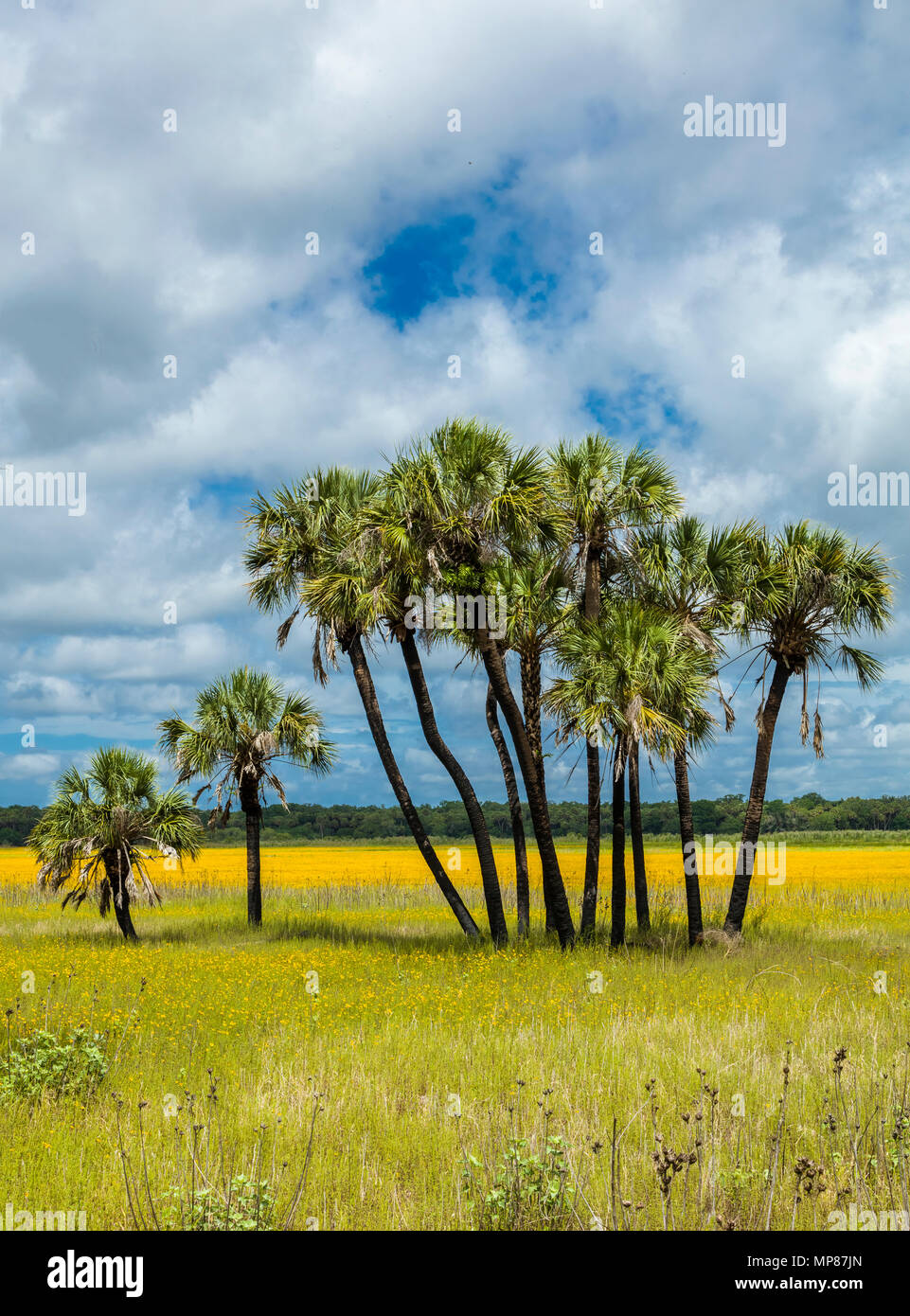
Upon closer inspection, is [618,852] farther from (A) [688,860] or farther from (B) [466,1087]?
(B) [466,1087]

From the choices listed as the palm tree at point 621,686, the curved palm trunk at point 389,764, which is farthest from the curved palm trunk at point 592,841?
the curved palm trunk at point 389,764

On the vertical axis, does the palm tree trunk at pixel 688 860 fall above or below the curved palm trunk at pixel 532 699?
below

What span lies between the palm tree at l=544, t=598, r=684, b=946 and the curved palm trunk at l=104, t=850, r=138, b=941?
12033mm

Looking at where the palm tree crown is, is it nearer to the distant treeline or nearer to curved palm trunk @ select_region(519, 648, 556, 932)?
curved palm trunk @ select_region(519, 648, 556, 932)

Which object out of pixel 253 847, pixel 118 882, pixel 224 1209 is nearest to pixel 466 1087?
pixel 224 1209

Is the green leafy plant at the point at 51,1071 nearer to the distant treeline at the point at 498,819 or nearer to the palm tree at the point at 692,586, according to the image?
the palm tree at the point at 692,586

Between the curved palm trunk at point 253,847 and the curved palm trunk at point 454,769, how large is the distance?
358 inches

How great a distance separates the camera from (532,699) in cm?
2084

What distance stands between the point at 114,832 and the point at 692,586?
1603cm

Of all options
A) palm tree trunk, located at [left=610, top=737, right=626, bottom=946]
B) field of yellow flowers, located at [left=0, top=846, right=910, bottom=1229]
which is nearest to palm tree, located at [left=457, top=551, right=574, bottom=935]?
palm tree trunk, located at [left=610, top=737, right=626, bottom=946]

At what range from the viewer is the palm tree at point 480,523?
1883 cm
